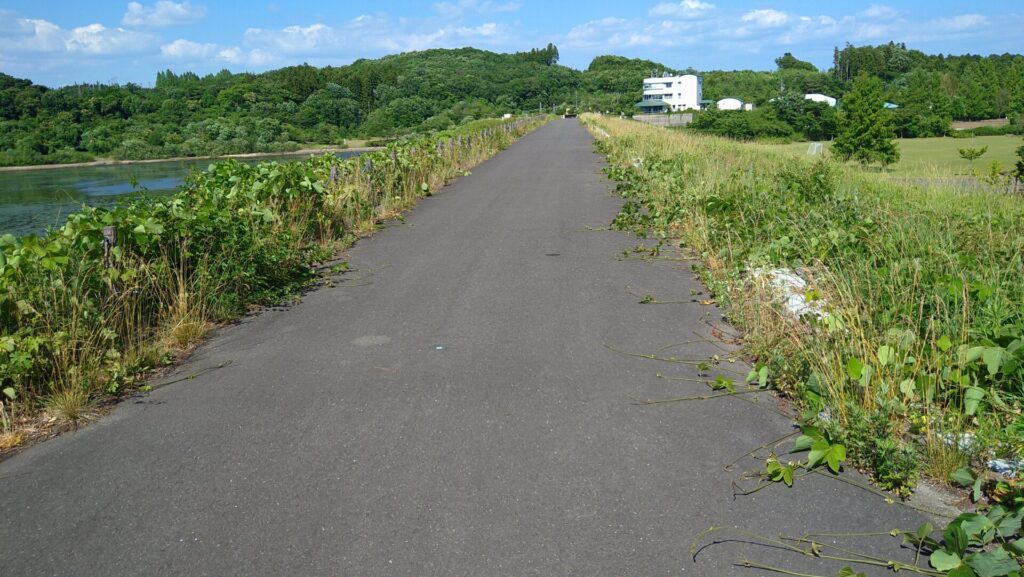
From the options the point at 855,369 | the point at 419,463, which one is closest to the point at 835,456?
the point at 855,369

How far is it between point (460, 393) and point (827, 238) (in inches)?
185

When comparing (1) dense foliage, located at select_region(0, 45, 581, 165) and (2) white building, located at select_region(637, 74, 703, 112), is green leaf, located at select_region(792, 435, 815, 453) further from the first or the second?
(2) white building, located at select_region(637, 74, 703, 112)

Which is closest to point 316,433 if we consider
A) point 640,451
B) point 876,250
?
point 640,451

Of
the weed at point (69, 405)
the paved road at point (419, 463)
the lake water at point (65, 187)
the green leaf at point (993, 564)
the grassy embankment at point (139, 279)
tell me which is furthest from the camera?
the lake water at point (65, 187)

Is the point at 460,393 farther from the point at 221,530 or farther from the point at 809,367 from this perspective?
the point at 809,367

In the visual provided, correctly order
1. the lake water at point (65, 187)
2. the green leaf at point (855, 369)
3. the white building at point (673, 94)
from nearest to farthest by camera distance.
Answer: the green leaf at point (855, 369), the lake water at point (65, 187), the white building at point (673, 94)

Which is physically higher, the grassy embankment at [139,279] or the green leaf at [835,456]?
the grassy embankment at [139,279]

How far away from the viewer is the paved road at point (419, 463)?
3.31m

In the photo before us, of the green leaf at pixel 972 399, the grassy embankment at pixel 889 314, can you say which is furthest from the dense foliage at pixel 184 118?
the green leaf at pixel 972 399

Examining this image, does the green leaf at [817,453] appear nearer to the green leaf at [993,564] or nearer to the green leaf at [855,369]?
the green leaf at [855,369]

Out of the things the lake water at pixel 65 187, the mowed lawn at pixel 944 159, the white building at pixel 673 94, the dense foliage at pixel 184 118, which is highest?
the white building at pixel 673 94

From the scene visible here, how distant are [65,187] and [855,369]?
57.9ft

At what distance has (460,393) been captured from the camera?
5207 mm

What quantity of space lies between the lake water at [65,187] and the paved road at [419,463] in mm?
3656
